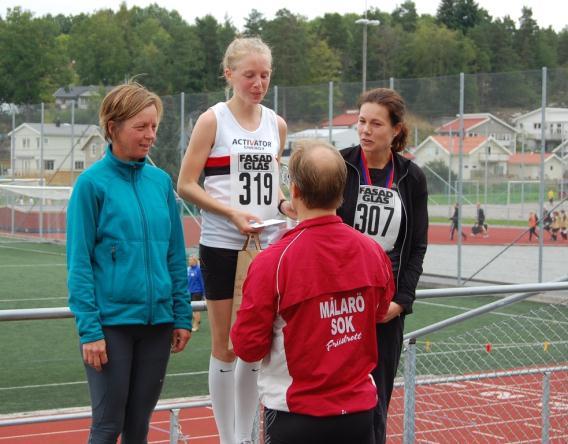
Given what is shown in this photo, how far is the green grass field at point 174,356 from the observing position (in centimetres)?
1016

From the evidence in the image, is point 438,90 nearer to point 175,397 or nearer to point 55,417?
point 175,397

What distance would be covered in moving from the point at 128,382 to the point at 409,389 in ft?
5.80

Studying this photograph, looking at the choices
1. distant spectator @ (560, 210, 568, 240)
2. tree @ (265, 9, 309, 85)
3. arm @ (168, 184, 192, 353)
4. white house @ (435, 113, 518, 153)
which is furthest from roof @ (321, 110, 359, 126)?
tree @ (265, 9, 309, 85)

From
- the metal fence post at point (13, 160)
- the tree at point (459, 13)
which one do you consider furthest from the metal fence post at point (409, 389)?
the tree at point (459, 13)

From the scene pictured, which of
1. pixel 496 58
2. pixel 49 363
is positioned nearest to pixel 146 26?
pixel 496 58

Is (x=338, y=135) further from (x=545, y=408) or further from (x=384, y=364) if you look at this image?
(x=384, y=364)

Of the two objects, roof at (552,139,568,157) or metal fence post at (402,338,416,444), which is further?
roof at (552,139,568,157)

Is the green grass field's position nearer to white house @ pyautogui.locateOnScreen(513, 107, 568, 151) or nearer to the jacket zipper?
white house @ pyautogui.locateOnScreen(513, 107, 568, 151)

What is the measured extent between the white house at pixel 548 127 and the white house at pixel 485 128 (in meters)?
0.35

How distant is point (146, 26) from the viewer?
106 m

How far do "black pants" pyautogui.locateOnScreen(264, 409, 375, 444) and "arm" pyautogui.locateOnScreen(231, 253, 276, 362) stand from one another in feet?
0.70

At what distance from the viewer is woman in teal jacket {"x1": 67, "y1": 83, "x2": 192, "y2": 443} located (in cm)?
334

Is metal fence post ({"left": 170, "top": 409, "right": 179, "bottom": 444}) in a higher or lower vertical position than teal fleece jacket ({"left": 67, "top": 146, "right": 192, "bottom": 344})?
lower

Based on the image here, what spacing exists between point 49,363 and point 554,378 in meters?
10.7
